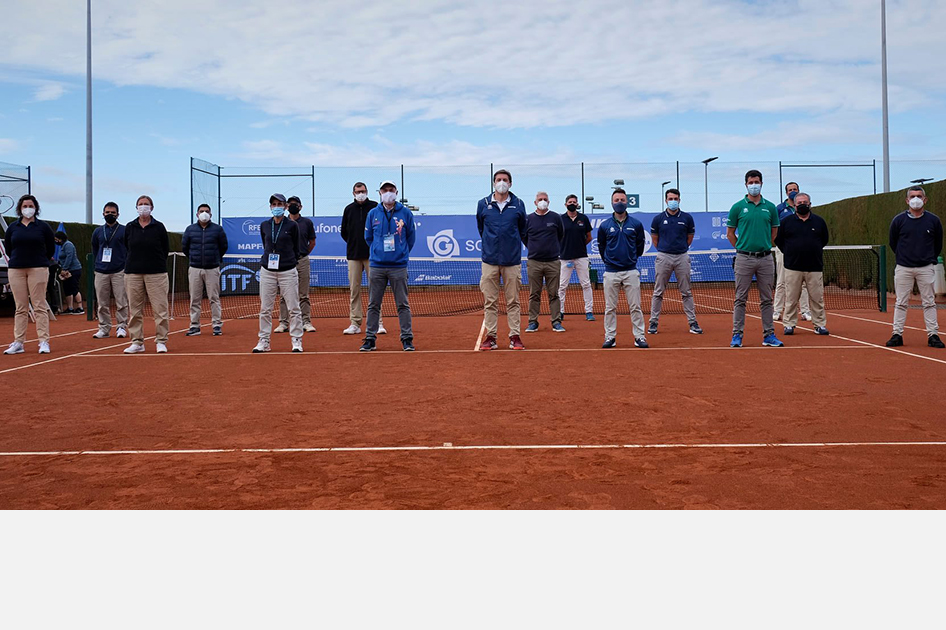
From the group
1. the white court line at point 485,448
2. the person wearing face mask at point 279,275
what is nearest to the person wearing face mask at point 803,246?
the person wearing face mask at point 279,275

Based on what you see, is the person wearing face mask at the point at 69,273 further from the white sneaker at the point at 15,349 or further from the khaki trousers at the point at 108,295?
the white sneaker at the point at 15,349

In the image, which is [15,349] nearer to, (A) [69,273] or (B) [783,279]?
(A) [69,273]

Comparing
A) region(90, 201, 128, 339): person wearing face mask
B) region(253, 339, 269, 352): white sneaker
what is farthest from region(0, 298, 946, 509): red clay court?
region(90, 201, 128, 339): person wearing face mask

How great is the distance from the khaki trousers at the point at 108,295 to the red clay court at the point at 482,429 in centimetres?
256

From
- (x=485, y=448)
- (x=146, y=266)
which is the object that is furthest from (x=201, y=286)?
(x=485, y=448)

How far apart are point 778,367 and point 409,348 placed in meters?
4.52

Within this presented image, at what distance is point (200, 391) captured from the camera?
26.2 feet

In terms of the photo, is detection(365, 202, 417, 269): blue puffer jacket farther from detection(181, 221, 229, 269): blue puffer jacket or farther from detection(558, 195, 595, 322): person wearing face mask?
detection(558, 195, 595, 322): person wearing face mask

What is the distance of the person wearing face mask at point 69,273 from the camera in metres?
19.0

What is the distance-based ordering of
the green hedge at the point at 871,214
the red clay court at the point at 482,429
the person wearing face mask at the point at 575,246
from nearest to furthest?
1. the red clay court at the point at 482,429
2. the person wearing face mask at the point at 575,246
3. the green hedge at the point at 871,214

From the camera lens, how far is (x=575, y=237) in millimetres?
14758

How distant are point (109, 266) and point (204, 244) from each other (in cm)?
145

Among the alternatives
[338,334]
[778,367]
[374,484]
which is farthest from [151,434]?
[338,334]

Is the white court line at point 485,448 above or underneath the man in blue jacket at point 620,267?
underneath
